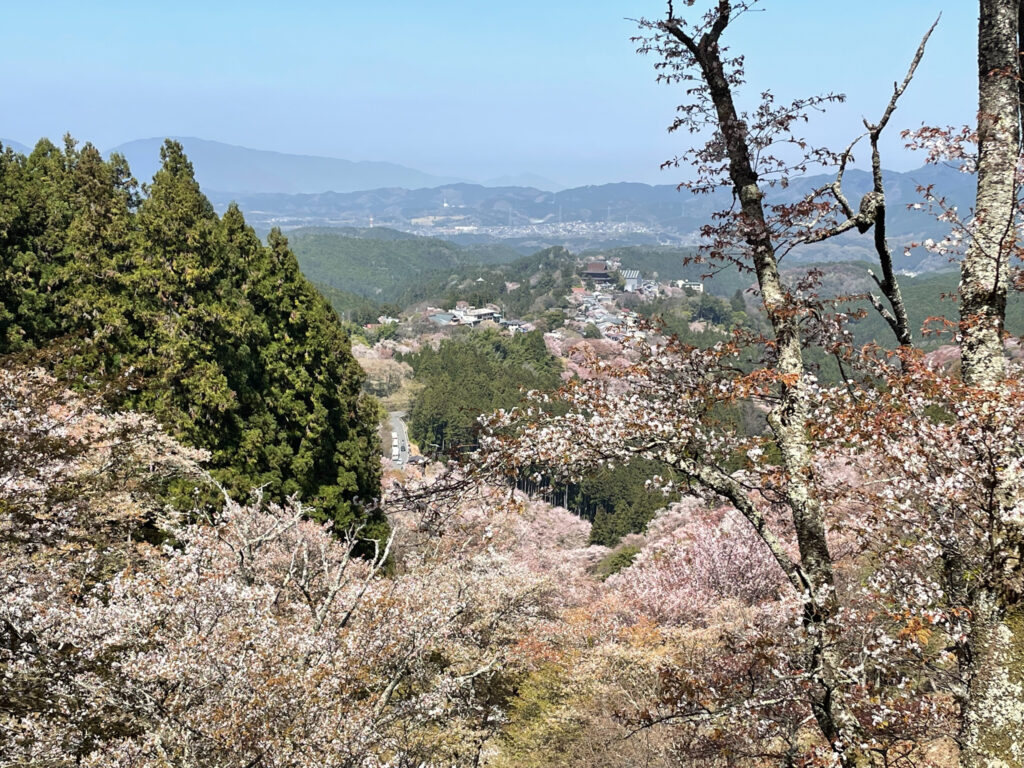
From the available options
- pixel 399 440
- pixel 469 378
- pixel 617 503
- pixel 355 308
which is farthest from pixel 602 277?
pixel 617 503

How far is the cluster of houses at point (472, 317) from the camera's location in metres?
97.8

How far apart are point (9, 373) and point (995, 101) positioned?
871cm

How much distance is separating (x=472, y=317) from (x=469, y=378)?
1790 inches

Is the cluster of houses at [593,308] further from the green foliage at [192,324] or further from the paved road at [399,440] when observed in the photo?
the green foliage at [192,324]

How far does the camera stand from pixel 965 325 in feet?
10.5

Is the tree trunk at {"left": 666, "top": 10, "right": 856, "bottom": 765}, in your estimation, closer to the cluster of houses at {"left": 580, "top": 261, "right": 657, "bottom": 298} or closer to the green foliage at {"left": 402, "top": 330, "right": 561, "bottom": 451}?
the green foliage at {"left": 402, "top": 330, "right": 561, "bottom": 451}

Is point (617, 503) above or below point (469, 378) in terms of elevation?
below

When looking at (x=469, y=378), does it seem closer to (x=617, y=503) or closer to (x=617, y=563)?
(x=617, y=503)

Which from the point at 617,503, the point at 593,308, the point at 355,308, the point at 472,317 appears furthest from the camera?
the point at 593,308

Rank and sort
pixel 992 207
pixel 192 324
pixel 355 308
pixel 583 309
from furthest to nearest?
pixel 583 309
pixel 355 308
pixel 192 324
pixel 992 207

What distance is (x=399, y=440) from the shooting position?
52.2 meters

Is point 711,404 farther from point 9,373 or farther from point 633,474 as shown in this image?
point 633,474

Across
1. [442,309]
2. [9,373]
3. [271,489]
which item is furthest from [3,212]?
[442,309]

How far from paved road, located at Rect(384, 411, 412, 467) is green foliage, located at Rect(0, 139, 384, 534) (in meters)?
24.9
